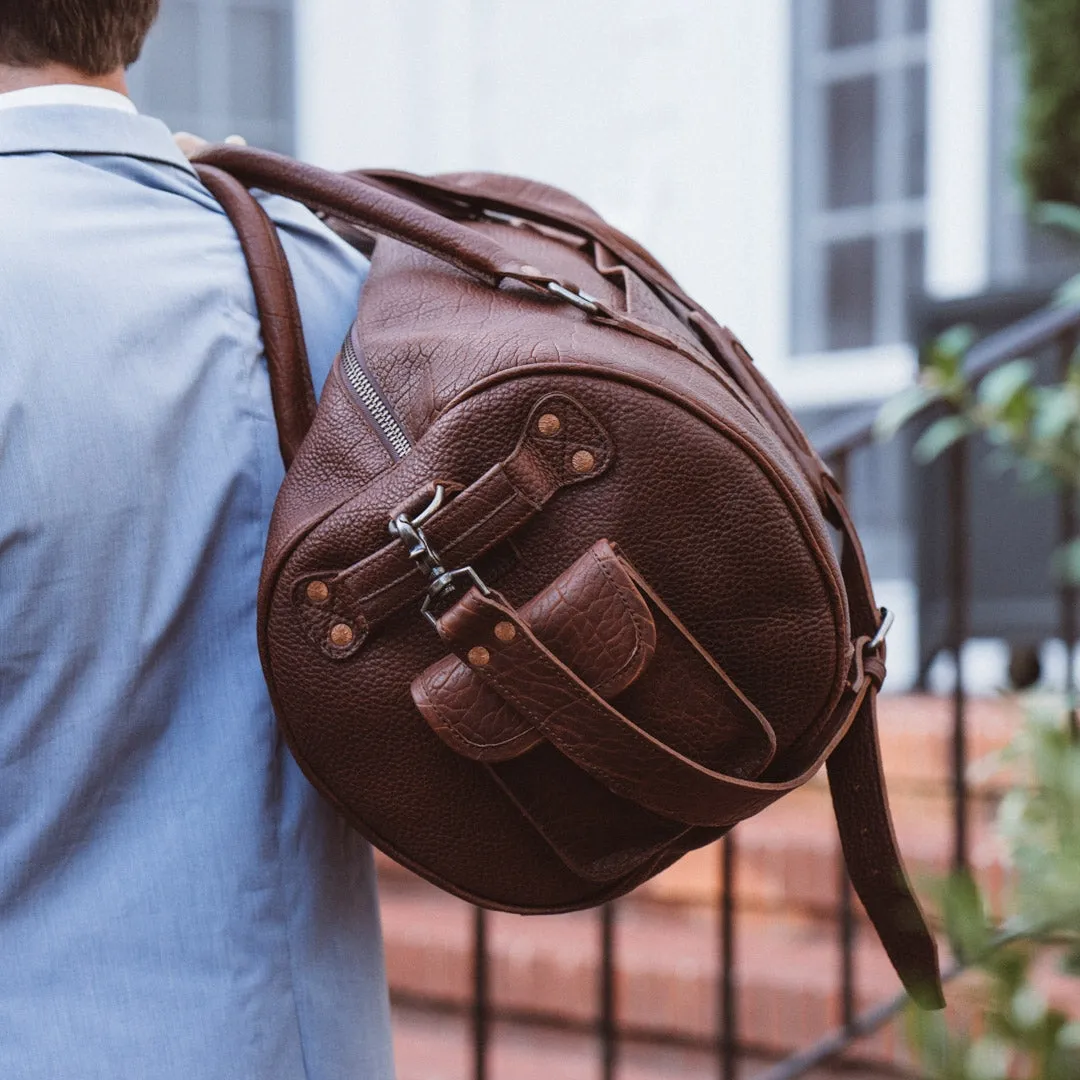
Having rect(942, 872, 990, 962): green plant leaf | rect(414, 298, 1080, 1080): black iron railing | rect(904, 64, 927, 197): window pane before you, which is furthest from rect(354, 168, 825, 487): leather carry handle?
rect(904, 64, 927, 197): window pane

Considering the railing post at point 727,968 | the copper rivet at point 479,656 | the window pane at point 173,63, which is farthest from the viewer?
the window pane at point 173,63

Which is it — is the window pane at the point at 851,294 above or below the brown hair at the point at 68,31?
below

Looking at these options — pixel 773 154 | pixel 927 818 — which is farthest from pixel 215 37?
pixel 927 818

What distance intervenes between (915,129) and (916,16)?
376 mm

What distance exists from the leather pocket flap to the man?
191 mm

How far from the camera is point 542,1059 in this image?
3229 mm

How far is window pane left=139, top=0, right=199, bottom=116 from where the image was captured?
21.5 ft

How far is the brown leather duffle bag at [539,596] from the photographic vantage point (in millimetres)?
964

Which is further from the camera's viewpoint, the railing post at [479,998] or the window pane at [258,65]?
the window pane at [258,65]

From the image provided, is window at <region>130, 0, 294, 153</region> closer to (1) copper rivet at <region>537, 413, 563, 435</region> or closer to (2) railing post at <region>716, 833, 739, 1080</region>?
(2) railing post at <region>716, 833, 739, 1080</region>

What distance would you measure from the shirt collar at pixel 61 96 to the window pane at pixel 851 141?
14.9 feet

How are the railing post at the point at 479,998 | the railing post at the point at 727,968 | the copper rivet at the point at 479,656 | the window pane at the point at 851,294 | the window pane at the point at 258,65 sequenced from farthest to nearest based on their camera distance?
the window pane at the point at 258,65
the window pane at the point at 851,294
the railing post at the point at 727,968
the railing post at the point at 479,998
the copper rivet at the point at 479,656

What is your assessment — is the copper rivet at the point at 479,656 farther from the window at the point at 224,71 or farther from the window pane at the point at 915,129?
the window at the point at 224,71

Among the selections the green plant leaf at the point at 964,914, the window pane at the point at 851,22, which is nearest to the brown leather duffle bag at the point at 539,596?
the green plant leaf at the point at 964,914
